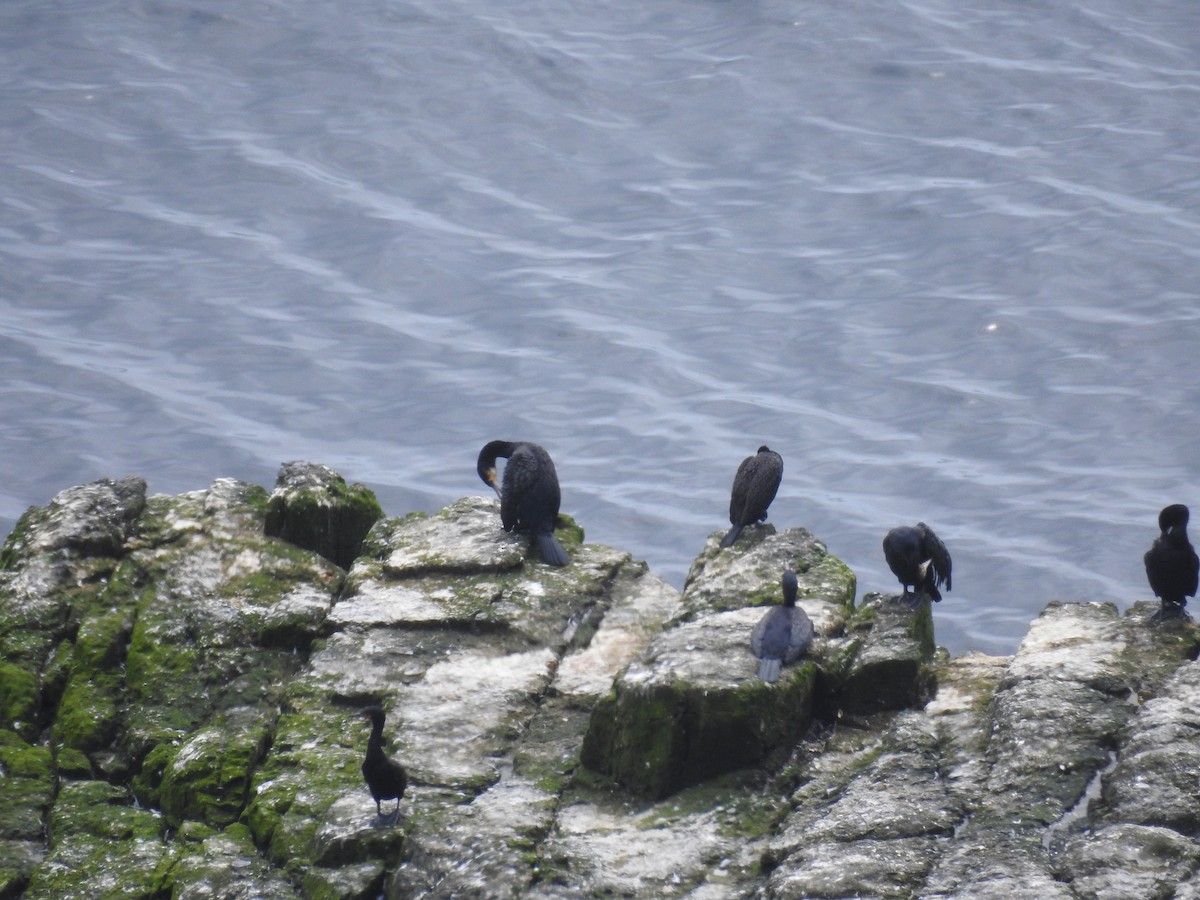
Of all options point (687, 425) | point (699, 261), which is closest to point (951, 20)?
point (699, 261)

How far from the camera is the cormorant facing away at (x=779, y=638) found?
8227 millimetres

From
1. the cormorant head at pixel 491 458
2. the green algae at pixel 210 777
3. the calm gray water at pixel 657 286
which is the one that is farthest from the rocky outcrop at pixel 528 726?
the calm gray water at pixel 657 286

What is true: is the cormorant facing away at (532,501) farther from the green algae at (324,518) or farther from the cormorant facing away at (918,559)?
the cormorant facing away at (918,559)

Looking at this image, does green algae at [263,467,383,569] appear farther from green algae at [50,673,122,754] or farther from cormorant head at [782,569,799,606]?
cormorant head at [782,569,799,606]

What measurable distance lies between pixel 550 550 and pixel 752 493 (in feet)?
5.14

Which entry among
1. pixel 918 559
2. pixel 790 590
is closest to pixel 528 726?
pixel 790 590

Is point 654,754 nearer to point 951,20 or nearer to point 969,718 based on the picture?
point 969,718

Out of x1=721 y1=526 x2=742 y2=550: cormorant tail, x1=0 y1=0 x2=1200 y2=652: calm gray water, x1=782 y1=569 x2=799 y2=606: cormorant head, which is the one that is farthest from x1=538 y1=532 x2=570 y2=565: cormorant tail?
x1=0 y1=0 x2=1200 y2=652: calm gray water

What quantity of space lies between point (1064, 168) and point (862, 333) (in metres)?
11.1

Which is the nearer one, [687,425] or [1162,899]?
[1162,899]

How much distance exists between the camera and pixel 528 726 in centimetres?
871

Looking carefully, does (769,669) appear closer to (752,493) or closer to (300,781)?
(300,781)

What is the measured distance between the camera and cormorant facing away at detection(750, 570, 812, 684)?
8.23 m

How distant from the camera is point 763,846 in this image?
732cm
